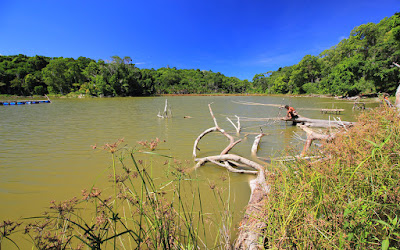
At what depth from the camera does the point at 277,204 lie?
1.59m

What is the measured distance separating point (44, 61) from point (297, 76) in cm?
10045

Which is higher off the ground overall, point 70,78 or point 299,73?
point 299,73

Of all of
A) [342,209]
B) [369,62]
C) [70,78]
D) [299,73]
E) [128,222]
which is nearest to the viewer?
[342,209]

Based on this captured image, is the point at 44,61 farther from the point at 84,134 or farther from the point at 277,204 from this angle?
the point at 277,204

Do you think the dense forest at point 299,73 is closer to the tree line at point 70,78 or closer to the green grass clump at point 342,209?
the tree line at point 70,78

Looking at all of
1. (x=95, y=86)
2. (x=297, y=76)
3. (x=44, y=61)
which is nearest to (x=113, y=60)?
(x=95, y=86)

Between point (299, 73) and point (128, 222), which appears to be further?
point (299, 73)

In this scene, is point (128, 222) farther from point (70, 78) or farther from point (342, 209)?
point (70, 78)

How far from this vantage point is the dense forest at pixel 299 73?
28812 millimetres

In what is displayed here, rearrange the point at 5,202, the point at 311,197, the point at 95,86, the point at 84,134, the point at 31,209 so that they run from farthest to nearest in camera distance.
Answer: the point at 95,86 < the point at 84,134 < the point at 5,202 < the point at 31,209 < the point at 311,197

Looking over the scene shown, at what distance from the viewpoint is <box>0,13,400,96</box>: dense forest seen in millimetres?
28812

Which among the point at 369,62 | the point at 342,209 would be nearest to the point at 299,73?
the point at 369,62

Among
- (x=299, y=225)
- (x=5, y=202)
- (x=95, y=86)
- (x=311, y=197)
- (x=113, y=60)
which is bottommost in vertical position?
(x=5, y=202)

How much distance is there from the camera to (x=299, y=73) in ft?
211
